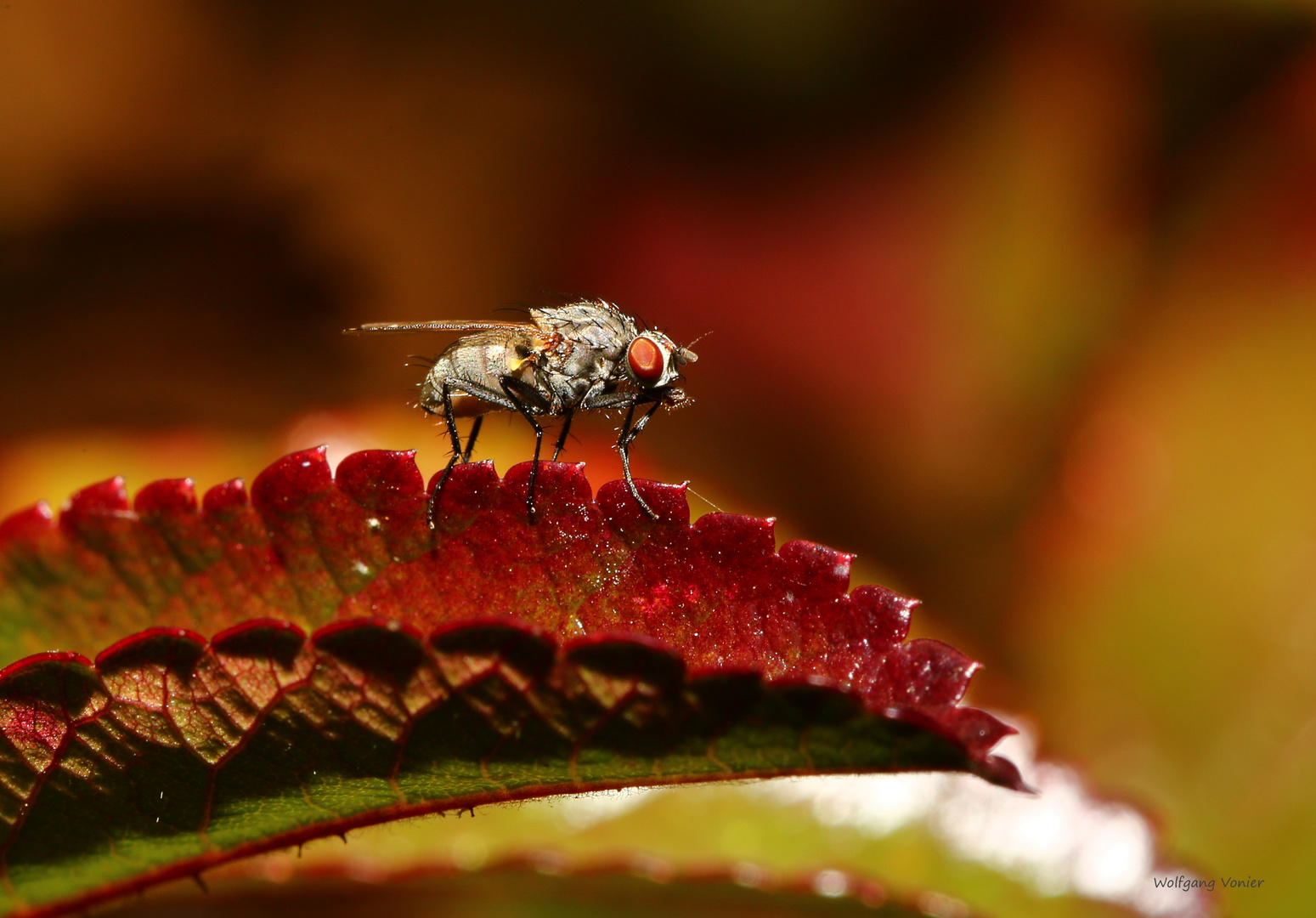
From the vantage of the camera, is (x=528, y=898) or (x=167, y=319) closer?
(x=528, y=898)

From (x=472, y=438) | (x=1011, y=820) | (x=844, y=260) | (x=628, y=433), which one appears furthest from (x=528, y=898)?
(x=844, y=260)

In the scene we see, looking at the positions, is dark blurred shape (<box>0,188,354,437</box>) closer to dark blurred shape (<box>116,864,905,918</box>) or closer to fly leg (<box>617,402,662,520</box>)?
fly leg (<box>617,402,662,520</box>)

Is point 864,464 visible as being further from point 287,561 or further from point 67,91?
point 67,91

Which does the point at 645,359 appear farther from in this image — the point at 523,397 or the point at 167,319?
the point at 167,319

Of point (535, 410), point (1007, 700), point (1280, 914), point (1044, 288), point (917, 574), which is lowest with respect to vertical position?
point (1280, 914)

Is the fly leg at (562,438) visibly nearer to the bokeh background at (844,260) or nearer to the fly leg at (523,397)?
the fly leg at (523,397)

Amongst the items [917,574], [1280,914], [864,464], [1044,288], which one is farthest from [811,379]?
[1280,914]

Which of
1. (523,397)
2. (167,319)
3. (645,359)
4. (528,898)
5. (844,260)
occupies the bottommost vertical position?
(528,898)
